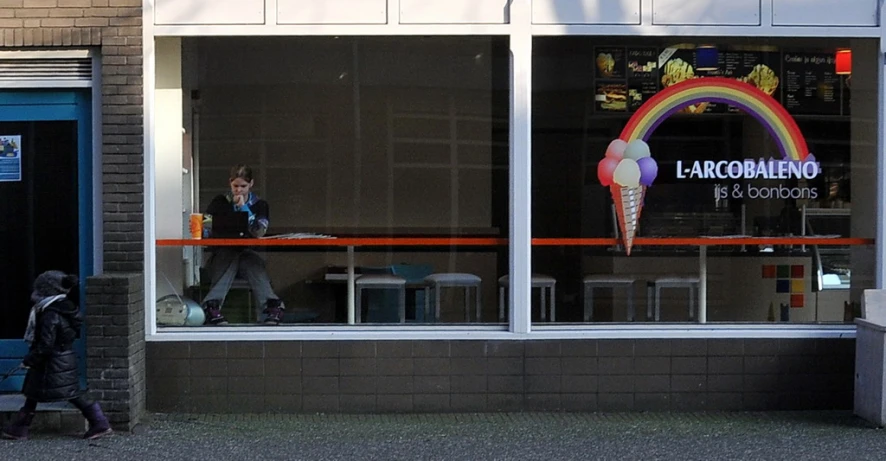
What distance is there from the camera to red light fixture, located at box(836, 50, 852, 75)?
27.2 ft

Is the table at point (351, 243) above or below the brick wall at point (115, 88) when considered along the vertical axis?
below

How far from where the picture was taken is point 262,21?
26.5 ft

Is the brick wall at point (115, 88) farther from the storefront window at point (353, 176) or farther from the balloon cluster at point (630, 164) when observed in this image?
the balloon cluster at point (630, 164)

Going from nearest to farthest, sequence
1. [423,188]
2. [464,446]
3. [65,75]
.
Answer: [464,446], [65,75], [423,188]

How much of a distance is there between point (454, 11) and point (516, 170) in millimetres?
1206

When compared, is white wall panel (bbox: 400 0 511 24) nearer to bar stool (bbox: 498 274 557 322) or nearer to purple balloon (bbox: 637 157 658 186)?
purple balloon (bbox: 637 157 658 186)

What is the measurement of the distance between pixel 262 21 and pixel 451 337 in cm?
261

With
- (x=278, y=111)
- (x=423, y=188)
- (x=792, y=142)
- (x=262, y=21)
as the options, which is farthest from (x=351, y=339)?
(x=792, y=142)

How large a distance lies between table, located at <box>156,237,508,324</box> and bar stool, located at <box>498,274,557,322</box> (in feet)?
1.01

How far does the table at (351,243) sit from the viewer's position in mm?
8422

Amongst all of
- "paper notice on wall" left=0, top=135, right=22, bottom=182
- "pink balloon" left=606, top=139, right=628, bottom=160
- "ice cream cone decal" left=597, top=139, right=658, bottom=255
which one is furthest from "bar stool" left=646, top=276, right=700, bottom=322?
"paper notice on wall" left=0, top=135, right=22, bottom=182

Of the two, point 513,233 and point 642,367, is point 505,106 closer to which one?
point 513,233

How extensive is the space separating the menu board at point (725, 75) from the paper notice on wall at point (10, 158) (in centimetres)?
419

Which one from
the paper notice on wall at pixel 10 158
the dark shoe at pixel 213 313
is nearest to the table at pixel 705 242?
the dark shoe at pixel 213 313
